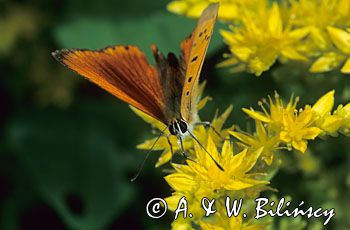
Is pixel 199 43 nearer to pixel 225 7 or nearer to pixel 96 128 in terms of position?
pixel 225 7

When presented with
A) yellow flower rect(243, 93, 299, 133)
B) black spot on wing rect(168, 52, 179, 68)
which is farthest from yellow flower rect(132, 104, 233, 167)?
black spot on wing rect(168, 52, 179, 68)

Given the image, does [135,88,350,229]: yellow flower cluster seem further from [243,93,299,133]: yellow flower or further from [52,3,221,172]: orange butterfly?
[52,3,221,172]: orange butterfly

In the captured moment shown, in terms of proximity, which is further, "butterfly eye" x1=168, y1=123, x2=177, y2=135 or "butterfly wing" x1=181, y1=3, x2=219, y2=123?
"butterfly eye" x1=168, y1=123, x2=177, y2=135

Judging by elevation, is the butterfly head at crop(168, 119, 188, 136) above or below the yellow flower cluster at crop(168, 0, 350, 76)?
below

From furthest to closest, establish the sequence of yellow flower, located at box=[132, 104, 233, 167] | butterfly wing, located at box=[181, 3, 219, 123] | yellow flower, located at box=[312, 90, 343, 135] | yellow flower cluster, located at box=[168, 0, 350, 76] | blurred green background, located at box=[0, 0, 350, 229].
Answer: blurred green background, located at box=[0, 0, 350, 229] < yellow flower cluster, located at box=[168, 0, 350, 76] < yellow flower, located at box=[132, 104, 233, 167] < yellow flower, located at box=[312, 90, 343, 135] < butterfly wing, located at box=[181, 3, 219, 123]

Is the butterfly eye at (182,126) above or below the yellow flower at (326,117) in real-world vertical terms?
below

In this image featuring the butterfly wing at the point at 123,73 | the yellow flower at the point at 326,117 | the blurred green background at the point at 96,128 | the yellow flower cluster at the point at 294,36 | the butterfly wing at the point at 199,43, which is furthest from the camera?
the blurred green background at the point at 96,128

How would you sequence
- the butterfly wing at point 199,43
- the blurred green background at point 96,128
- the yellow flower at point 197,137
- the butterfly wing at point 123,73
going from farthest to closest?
the blurred green background at point 96,128 < the yellow flower at point 197,137 < the butterfly wing at point 123,73 < the butterfly wing at point 199,43

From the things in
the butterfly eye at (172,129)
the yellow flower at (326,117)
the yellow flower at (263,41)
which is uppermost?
the yellow flower at (263,41)

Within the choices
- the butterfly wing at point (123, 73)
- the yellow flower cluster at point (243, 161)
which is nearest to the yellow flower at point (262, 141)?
the yellow flower cluster at point (243, 161)

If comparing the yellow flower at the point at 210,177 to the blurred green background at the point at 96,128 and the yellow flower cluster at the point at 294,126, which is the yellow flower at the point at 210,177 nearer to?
the yellow flower cluster at the point at 294,126
